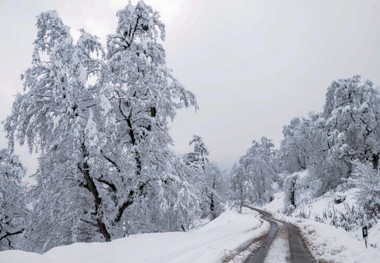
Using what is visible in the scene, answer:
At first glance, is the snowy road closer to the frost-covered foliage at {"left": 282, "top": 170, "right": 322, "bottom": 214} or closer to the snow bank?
the snow bank

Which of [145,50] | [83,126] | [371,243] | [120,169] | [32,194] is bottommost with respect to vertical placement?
[371,243]

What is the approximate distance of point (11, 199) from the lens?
21156mm

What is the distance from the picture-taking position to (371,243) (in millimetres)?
11555

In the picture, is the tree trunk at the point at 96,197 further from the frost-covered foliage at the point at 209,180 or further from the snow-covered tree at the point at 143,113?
the frost-covered foliage at the point at 209,180

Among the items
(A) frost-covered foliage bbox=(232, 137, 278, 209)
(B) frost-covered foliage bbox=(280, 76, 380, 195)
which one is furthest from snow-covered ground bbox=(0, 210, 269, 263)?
(A) frost-covered foliage bbox=(232, 137, 278, 209)

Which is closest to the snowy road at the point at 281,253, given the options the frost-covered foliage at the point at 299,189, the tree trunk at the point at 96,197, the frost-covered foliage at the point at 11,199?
the tree trunk at the point at 96,197

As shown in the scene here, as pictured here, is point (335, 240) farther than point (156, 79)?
No

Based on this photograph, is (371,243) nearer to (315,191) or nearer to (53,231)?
(53,231)

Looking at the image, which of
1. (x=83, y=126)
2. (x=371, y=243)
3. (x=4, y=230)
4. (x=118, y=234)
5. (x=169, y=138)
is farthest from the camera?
(x=4, y=230)

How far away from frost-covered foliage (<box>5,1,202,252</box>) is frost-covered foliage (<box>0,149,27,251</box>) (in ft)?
25.8

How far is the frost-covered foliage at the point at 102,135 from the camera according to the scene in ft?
41.2

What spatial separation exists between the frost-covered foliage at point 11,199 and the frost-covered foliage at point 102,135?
7856 millimetres

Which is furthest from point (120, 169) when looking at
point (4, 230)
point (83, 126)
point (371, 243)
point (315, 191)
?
point (315, 191)

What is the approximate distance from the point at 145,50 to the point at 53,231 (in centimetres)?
892
